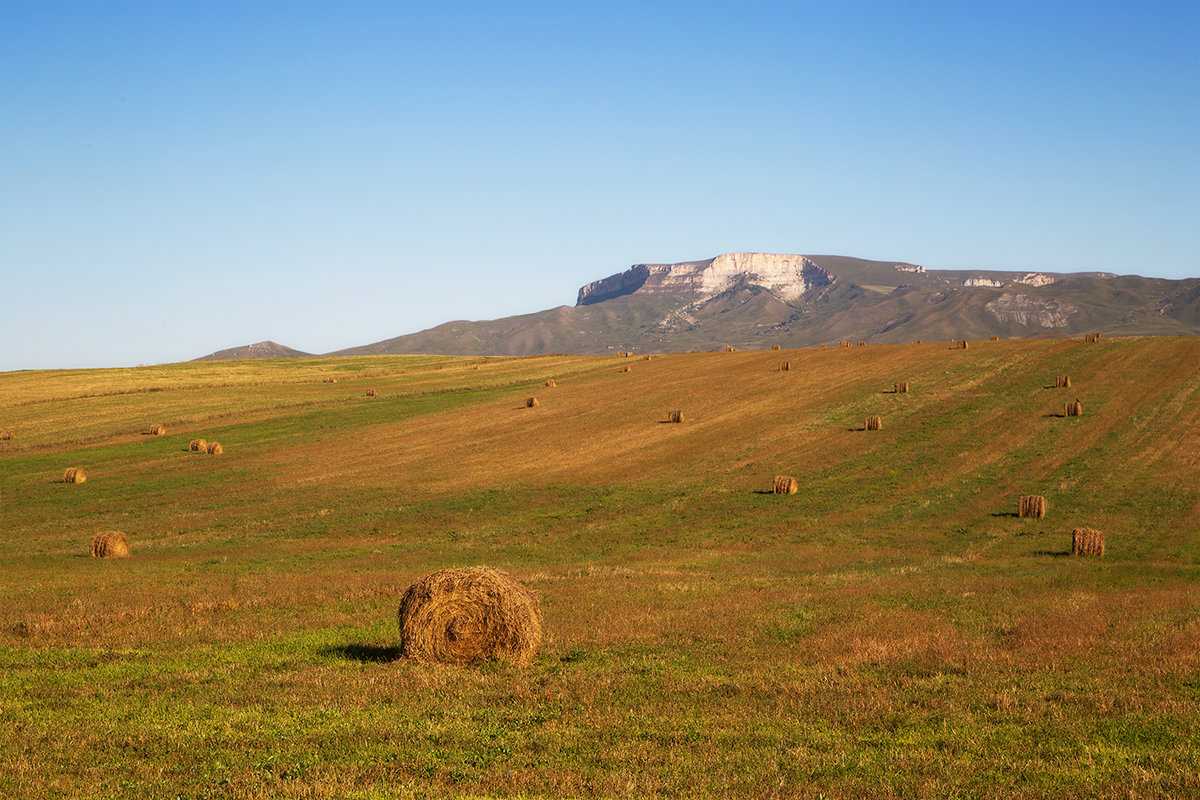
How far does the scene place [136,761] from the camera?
34.8ft

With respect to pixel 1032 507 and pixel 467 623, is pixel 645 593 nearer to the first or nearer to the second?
pixel 467 623

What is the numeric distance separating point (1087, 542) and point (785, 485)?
570 inches

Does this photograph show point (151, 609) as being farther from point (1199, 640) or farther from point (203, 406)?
point (203, 406)

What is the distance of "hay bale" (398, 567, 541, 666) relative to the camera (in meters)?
16.3

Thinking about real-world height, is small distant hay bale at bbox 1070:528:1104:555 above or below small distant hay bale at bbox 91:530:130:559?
below

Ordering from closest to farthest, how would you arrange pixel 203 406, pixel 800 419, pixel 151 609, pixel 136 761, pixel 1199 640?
pixel 136 761 → pixel 1199 640 → pixel 151 609 → pixel 800 419 → pixel 203 406

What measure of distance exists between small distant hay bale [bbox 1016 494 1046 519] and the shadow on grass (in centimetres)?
2709

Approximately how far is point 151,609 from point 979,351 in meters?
69.2

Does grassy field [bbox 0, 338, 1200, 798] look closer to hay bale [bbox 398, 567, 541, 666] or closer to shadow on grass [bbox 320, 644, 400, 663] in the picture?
shadow on grass [bbox 320, 644, 400, 663]

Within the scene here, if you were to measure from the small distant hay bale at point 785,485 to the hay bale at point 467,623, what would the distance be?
2707 centimetres

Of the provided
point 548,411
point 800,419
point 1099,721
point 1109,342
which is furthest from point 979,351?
point 1099,721

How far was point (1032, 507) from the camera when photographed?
35.8 metres

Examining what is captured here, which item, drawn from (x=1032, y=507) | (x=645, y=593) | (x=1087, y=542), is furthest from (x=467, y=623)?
(x=1032, y=507)

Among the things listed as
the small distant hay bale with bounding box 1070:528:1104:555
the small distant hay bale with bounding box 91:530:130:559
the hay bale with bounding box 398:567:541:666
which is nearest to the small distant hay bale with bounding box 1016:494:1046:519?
the small distant hay bale with bounding box 1070:528:1104:555
